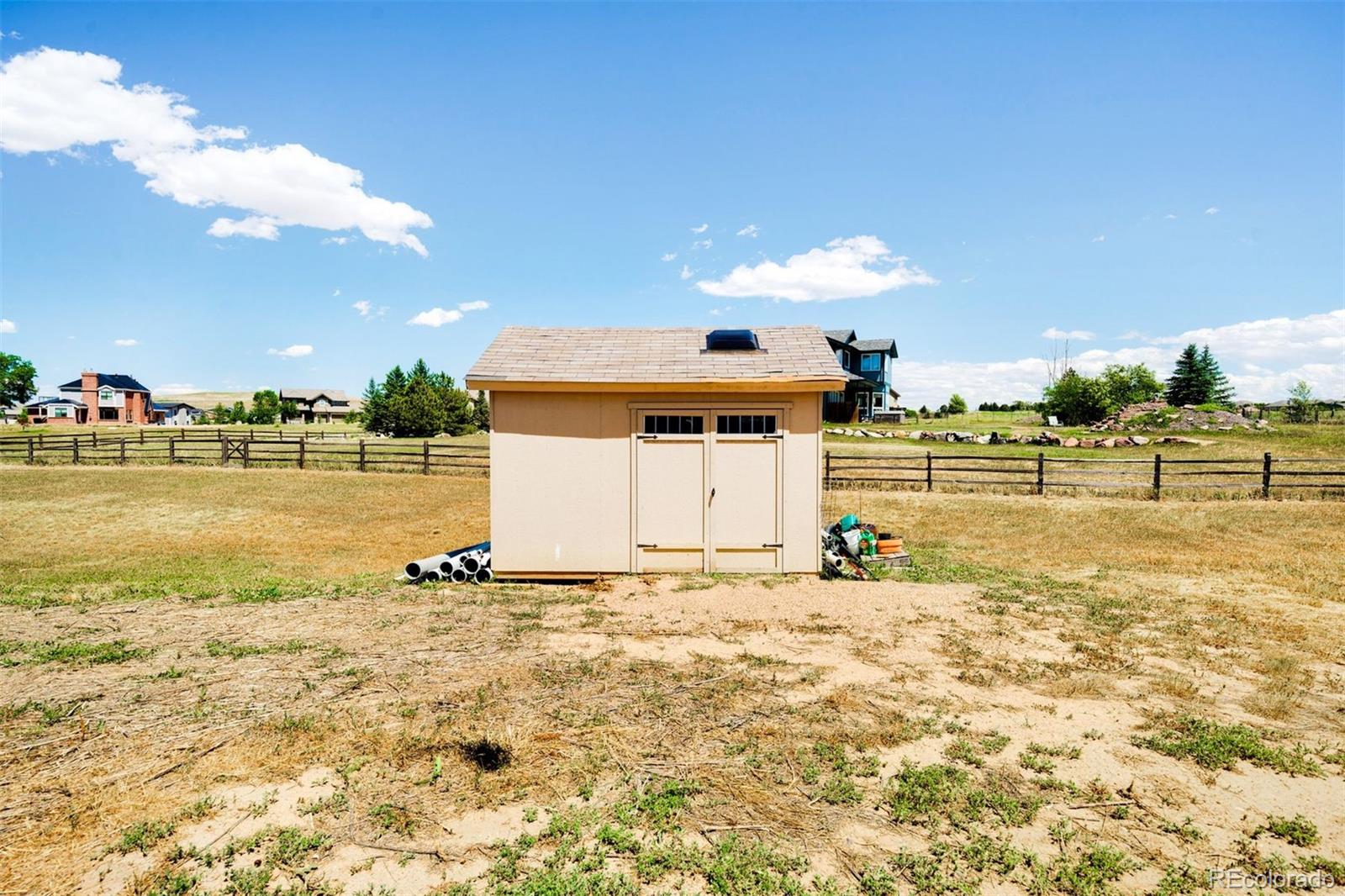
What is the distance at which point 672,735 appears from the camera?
→ 4.80m

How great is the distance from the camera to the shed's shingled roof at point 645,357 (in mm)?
9531

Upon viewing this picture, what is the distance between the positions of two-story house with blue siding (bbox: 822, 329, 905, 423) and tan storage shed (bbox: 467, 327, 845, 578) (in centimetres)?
3681

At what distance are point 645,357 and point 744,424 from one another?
205 centimetres

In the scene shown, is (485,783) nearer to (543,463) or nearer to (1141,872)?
(1141,872)

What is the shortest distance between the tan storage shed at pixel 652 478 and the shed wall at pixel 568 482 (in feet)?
0.05

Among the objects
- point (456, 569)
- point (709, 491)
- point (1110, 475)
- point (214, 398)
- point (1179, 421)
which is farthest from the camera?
point (214, 398)

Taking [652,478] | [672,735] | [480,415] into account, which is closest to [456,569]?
[652,478]

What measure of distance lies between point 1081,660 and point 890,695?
250 cm

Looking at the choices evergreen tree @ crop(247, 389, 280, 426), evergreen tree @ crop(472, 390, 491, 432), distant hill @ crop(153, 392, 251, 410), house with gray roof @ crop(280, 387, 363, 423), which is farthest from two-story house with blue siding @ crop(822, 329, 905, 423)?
distant hill @ crop(153, 392, 251, 410)

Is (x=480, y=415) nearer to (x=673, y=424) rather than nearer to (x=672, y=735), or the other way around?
(x=673, y=424)

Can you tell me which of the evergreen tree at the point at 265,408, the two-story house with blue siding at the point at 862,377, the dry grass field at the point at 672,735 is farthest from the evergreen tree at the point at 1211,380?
the evergreen tree at the point at 265,408

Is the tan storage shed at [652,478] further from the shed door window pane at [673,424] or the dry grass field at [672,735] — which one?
the dry grass field at [672,735]

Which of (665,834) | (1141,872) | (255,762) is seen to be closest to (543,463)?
(255,762)

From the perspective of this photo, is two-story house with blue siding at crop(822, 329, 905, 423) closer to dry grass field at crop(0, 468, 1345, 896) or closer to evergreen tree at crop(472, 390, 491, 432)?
evergreen tree at crop(472, 390, 491, 432)
